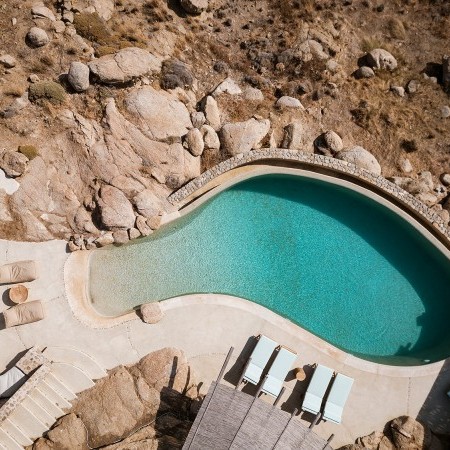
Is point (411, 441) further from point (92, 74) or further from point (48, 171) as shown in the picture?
point (92, 74)

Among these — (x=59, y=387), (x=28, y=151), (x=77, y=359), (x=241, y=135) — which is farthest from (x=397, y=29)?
(x=59, y=387)

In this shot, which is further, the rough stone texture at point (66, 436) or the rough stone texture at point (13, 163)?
the rough stone texture at point (13, 163)

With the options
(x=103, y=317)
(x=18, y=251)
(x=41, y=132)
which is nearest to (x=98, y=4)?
(x=41, y=132)

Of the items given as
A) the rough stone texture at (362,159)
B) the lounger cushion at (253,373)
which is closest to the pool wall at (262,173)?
the rough stone texture at (362,159)

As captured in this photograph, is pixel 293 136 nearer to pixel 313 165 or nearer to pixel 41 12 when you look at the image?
pixel 313 165

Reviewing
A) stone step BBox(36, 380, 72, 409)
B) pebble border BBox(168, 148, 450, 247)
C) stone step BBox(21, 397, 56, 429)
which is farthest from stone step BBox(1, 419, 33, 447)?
pebble border BBox(168, 148, 450, 247)

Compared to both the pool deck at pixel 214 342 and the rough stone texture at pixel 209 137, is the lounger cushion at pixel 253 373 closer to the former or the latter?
the pool deck at pixel 214 342

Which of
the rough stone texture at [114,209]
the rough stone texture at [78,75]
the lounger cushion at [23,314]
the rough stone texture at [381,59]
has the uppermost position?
the rough stone texture at [381,59]
